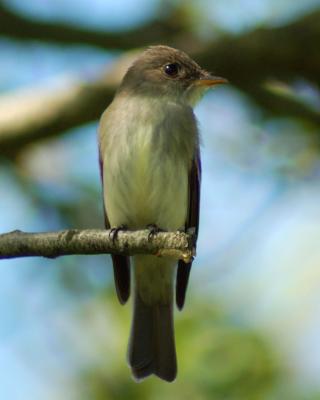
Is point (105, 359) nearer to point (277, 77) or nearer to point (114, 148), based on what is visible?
point (114, 148)

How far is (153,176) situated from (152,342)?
114 centimetres

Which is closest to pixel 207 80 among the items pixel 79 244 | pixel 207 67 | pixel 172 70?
pixel 172 70

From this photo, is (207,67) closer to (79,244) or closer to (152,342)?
(152,342)

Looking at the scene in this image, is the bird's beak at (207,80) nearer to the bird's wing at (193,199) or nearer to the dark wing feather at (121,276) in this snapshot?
the bird's wing at (193,199)

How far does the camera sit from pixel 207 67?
7734mm

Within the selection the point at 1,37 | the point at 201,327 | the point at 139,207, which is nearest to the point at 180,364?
the point at 201,327

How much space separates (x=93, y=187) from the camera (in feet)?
28.5

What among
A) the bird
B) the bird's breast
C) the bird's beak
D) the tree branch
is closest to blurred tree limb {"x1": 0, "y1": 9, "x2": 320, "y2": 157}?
the tree branch

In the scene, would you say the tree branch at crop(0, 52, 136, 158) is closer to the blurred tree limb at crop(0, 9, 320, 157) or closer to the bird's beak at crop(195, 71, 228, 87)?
the blurred tree limb at crop(0, 9, 320, 157)

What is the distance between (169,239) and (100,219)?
3.14 metres

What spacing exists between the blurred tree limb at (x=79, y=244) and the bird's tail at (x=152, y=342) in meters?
1.52

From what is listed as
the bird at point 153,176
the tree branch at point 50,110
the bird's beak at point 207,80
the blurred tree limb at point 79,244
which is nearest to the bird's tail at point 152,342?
the bird at point 153,176

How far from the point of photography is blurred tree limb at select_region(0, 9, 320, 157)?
297 inches

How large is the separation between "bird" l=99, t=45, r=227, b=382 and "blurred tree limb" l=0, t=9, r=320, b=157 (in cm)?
38
